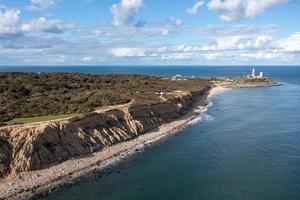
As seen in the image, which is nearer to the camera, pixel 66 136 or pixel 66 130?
pixel 66 136

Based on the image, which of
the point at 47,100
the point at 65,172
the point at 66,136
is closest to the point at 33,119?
the point at 66,136

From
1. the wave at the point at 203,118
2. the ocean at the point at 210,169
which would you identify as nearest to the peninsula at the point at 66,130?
the wave at the point at 203,118

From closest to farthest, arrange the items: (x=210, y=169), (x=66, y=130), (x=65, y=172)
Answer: (x=65, y=172), (x=210, y=169), (x=66, y=130)

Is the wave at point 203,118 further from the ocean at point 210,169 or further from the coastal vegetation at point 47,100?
the coastal vegetation at point 47,100

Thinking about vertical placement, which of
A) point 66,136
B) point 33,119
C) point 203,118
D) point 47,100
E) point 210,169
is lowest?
point 210,169

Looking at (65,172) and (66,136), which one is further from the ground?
(66,136)

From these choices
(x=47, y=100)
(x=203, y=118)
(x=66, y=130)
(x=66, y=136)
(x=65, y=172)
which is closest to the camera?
(x=65, y=172)

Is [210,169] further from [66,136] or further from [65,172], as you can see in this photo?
[66,136]

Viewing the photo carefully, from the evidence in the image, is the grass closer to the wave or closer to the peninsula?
the peninsula

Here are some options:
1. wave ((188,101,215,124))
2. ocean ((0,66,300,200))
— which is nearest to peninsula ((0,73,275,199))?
wave ((188,101,215,124))
